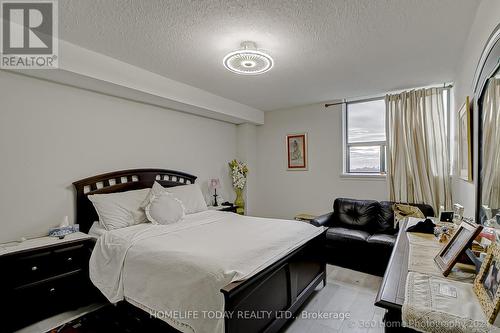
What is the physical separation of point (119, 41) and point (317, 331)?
3.24m

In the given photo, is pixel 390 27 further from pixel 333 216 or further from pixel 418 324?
pixel 333 216

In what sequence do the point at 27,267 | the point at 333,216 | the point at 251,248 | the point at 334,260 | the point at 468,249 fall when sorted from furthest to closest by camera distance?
Answer: the point at 333,216, the point at 334,260, the point at 27,267, the point at 251,248, the point at 468,249

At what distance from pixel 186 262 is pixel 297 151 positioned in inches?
143

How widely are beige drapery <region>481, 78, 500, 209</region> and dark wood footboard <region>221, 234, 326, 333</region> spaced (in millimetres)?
1426

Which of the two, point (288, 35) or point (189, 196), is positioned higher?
point (288, 35)

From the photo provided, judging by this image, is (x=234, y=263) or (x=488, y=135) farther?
(x=234, y=263)

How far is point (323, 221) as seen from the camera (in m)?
3.55

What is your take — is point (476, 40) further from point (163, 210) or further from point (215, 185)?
point (215, 185)

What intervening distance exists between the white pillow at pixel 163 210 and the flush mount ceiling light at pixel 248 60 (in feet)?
5.76

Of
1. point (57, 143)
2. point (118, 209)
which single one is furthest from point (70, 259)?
point (57, 143)

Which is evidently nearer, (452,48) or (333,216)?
(452,48)

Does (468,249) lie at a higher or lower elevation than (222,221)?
higher

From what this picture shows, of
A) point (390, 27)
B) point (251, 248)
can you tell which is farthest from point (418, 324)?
point (390, 27)

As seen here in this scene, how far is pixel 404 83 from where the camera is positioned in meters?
3.55
